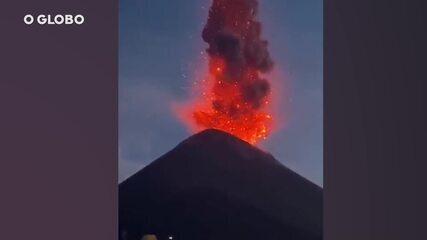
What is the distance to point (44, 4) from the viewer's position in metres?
2.74

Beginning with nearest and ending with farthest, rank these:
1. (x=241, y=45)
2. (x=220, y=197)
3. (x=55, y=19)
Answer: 1. (x=55, y=19)
2. (x=220, y=197)
3. (x=241, y=45)

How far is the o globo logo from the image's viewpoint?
8.96 ft

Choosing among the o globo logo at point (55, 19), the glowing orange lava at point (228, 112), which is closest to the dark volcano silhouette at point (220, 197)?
the glowing orange lava at point (228, 112)

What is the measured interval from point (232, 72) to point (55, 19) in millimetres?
1236

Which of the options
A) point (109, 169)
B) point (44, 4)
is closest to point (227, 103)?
point (109, 169)

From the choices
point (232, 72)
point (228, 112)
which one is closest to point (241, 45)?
point (232, 72)

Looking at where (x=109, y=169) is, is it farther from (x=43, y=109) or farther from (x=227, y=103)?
(x=227, y=103)

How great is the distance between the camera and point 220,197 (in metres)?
3.32

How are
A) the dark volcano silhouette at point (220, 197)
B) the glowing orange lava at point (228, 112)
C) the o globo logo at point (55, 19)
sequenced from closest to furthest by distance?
the o globo logo at point (55, 19) → the dark volcano silhouette at point (220, 197) → the glowing orange lava at point (228, 112)

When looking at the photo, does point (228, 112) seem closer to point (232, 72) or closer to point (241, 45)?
point (232, 72)

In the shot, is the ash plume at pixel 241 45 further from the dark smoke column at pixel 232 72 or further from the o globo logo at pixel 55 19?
the o globo logo at pixel 55 19

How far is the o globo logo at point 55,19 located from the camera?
273 cm

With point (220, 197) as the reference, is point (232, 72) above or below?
above

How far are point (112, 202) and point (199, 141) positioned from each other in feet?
2.83
